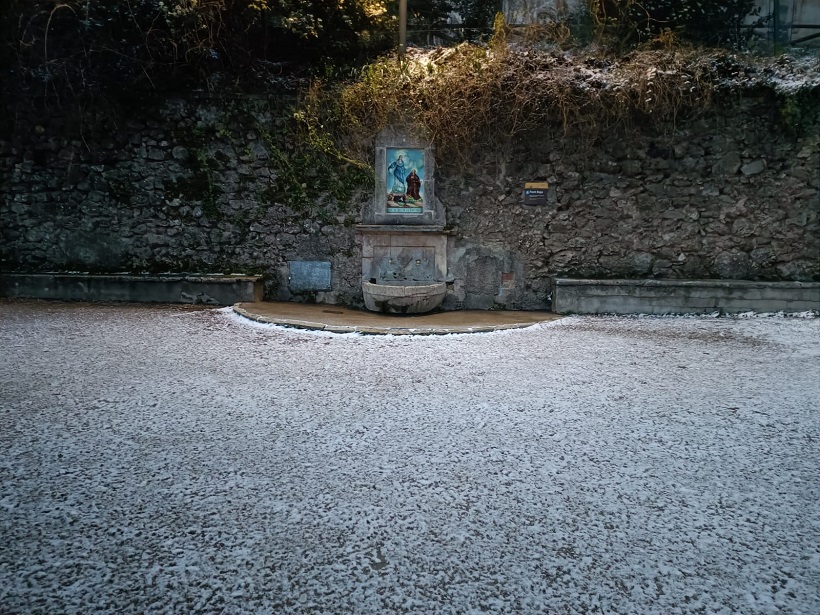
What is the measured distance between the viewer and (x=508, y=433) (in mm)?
2773

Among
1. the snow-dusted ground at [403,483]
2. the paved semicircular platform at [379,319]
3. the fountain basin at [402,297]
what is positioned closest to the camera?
the snow-dusted ground at [403,483]

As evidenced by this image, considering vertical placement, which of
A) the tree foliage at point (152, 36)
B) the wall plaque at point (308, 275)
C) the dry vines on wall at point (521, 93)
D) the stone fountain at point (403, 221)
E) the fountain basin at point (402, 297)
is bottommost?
the fountain basin at point (402, 297)

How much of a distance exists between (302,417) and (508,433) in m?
1.18

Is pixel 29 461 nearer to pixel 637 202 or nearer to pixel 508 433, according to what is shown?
pixel 508 433

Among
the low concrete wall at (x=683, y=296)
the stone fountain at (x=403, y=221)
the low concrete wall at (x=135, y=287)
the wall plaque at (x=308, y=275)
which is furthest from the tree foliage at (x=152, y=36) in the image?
the low concrete wall at (x=683, y=296)

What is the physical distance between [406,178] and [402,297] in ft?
5.60

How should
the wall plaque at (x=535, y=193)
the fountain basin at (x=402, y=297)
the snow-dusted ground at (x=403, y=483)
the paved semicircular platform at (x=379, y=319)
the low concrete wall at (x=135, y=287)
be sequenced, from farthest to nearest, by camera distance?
the wall plaque at (x=535, y=193) < the low concrete wall at (x=135, y=287) < the fountain basin at (x=402, y=297) < the paved semicircular platform at (x=379, y=319) < the snow-dusted ground at (x=403, y=483)

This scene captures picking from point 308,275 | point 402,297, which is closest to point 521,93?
point 402,297

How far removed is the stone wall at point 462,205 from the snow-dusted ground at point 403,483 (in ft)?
9.11

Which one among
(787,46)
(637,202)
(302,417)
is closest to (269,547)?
(302,417)

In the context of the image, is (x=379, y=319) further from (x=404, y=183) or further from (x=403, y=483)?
(x=403, y=483)

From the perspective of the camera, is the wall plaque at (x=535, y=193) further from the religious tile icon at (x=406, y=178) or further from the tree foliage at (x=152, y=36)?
the tree foliage at (x=152, y=36)

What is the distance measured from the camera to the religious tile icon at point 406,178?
265 inches

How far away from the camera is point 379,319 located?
19.6 feet
